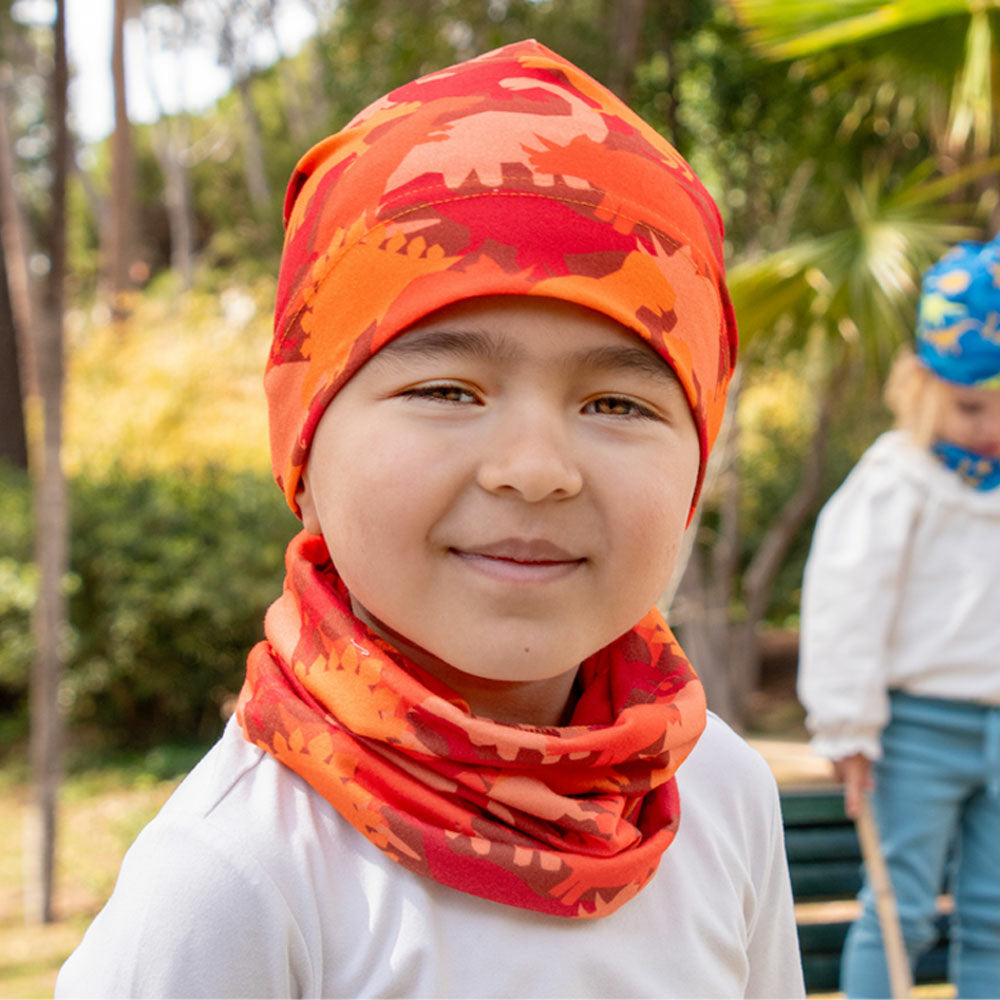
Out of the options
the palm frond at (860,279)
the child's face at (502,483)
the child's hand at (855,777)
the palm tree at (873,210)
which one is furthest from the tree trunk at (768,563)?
the child's face at (502,483)

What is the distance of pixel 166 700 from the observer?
23.7 feet

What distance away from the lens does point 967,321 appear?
278 cm

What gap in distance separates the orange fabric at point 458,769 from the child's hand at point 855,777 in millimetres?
1749

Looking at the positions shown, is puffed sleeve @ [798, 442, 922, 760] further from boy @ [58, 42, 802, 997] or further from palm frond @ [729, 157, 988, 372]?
palm frond @ [729, 157, 988, 372]

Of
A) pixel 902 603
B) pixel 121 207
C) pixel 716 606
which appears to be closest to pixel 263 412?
pixel 716 606

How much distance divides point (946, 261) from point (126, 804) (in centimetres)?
537

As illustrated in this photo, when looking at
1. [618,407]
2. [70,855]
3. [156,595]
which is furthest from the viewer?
[156,595]

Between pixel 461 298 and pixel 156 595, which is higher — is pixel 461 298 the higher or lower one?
the higher one

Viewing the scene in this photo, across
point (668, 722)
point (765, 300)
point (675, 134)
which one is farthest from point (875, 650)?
point (675, 134)

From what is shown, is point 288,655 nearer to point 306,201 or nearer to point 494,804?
point 494,804

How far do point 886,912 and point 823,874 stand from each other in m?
0.34

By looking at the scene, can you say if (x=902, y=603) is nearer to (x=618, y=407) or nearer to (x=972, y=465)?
(x=972, y=465)

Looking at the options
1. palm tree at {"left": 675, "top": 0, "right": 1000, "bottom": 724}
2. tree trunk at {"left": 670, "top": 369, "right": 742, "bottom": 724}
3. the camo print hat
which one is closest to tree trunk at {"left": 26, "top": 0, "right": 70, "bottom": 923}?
palm tree at {"left": 675, "top": 0, "right": 1000, "bottom": 724}

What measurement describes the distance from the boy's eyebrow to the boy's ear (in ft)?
0.65
